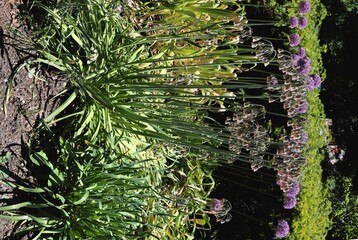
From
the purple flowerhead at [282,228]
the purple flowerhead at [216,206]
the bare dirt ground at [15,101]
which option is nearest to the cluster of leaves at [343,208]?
the purple flowerhead at [282,228]

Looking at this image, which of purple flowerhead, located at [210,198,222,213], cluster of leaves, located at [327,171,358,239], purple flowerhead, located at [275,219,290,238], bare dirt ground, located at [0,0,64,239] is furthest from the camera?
cluster of leaves, located at [327,171,358,239]

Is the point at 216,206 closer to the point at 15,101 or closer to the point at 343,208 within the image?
the point at 15,101

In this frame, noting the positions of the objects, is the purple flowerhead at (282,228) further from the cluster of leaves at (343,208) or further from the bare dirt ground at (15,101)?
the cluster of leaves at (343,208)

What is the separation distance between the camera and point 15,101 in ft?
8.66

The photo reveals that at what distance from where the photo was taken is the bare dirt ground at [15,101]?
257 centimetres

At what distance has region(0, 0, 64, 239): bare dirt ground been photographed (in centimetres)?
257

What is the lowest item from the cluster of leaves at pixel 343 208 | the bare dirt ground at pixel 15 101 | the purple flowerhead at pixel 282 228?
the bare dirt ground at pixel 15 101

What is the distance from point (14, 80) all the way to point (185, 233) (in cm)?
197

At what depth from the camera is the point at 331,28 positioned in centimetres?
782

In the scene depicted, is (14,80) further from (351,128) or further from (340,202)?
(351,128)

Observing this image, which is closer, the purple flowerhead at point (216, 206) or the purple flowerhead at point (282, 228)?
the purple flowerhead at point (216, 206)

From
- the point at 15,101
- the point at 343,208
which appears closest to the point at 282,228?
the point at 15,101

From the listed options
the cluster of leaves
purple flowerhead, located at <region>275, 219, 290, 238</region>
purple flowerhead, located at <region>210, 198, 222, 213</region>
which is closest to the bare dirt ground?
purple flowerhead, located at <region>210, 198, 222, 213</region>

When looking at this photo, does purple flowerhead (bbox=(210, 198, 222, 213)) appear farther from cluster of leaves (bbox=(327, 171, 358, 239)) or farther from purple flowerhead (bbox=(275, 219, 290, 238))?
cluster of leaves (bbox=(327, 171, 358, 239))
